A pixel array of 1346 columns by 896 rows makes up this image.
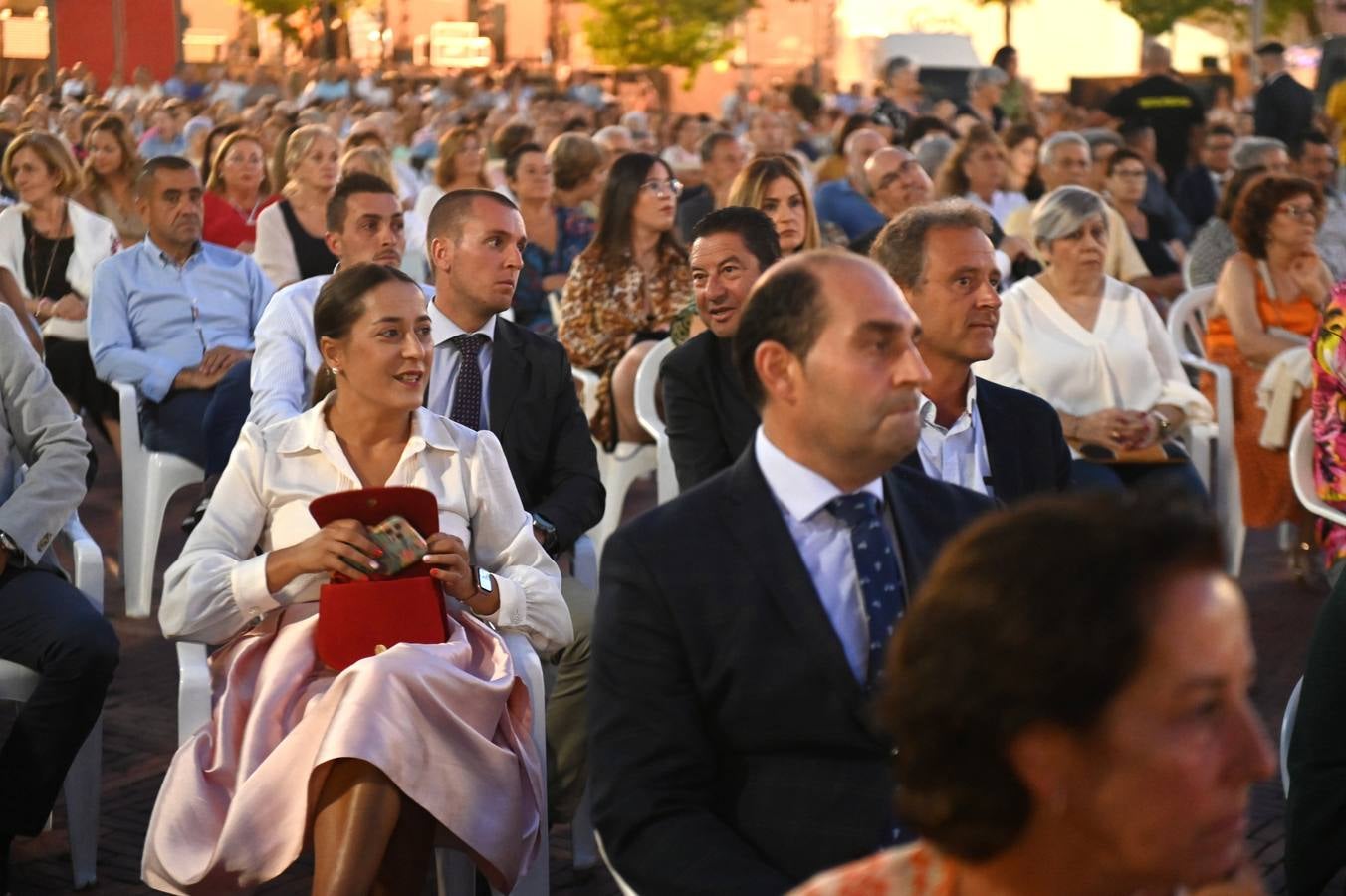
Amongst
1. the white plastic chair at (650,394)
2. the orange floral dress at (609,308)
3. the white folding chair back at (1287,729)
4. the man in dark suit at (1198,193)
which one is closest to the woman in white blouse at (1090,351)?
the white plastic chair at (650,394)

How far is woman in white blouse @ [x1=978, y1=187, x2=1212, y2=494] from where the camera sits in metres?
5.86

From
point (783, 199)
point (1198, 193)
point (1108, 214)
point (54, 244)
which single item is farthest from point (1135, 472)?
point (1198, 193)

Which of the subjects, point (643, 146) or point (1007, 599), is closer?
point (1007, 599)

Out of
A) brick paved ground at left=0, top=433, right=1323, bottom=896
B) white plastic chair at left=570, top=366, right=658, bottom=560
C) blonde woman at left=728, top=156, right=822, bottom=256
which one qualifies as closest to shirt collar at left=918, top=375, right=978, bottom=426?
brick paved ground at left=0, top=433, right=1323, bottom=896

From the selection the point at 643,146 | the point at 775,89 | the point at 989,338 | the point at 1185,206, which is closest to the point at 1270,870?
the point at 989,338

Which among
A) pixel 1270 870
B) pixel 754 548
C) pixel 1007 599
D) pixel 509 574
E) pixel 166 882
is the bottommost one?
pixel 1270 870

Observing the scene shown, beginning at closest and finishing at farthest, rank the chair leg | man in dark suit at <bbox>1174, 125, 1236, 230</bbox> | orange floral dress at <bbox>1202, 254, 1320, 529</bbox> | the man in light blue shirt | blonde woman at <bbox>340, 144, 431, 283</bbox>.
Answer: the chair leg → the man in light blue shirt → orange floral dress at <bbox>1202, 254, 1320, 529</bbox> → blonde woman at <bbox>340, 144, 431, 283</bbox> → man in dark suit at <bbox>1174, 125, 1236, 230</bbox>

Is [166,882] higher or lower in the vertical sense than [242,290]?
lower

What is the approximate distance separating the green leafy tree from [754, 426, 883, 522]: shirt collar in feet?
95.9

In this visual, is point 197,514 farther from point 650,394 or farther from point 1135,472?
point 1135,472

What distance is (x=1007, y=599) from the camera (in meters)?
1.50

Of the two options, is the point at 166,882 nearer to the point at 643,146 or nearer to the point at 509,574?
the point at 509,574

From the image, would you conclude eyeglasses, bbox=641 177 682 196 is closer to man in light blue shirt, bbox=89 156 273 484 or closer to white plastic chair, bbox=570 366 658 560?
white plastic chair, bbox=570 366 658 560

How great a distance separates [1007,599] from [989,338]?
7.91 ft
